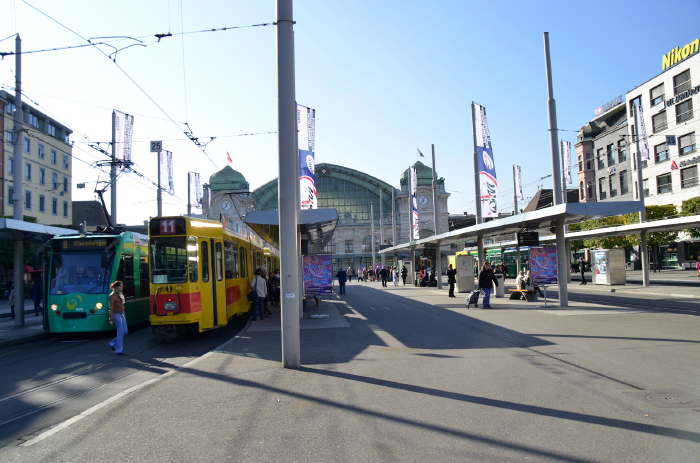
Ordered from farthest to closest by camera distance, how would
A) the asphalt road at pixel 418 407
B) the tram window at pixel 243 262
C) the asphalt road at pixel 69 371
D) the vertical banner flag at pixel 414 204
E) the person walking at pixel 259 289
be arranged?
the vertical banner flag at pixel 414 204 → the tram window at pixel 243 262 → the person walking at pixel 259 289 → the asphalt road at pixel 69 371 → the asphalt road at pixel 418 407

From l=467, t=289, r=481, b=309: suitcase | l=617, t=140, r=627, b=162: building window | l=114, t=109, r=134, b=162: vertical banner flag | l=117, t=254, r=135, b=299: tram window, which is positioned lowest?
l=467, t=289, r=481, b=309: suitcase

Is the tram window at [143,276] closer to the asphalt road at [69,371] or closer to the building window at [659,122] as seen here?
the asphalt road at [69,371]

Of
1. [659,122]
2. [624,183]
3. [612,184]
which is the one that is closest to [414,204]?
[659,122]

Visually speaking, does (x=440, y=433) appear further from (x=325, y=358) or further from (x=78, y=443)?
(x=325, y=358)

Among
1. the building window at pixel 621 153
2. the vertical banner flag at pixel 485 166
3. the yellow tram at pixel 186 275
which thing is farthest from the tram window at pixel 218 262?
the building window at pixel 621 153

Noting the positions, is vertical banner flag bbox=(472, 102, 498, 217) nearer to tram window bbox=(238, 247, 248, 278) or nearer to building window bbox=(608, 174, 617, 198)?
tram window bbox=(238, 247, 248, 278)

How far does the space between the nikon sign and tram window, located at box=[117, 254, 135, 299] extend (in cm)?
4932

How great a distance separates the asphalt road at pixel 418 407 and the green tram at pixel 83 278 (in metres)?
5.62

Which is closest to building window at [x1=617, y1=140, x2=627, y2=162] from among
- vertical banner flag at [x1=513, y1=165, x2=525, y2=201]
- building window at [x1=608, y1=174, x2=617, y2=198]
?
building window at [x1=608, y1=174, x2=617, y2=198]

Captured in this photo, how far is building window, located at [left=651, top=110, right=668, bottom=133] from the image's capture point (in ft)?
163

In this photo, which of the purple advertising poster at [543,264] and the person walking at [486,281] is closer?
the person walking at [486,281]

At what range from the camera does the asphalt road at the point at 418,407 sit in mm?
4988

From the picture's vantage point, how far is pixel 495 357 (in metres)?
9.55

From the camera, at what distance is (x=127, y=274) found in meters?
16.1
